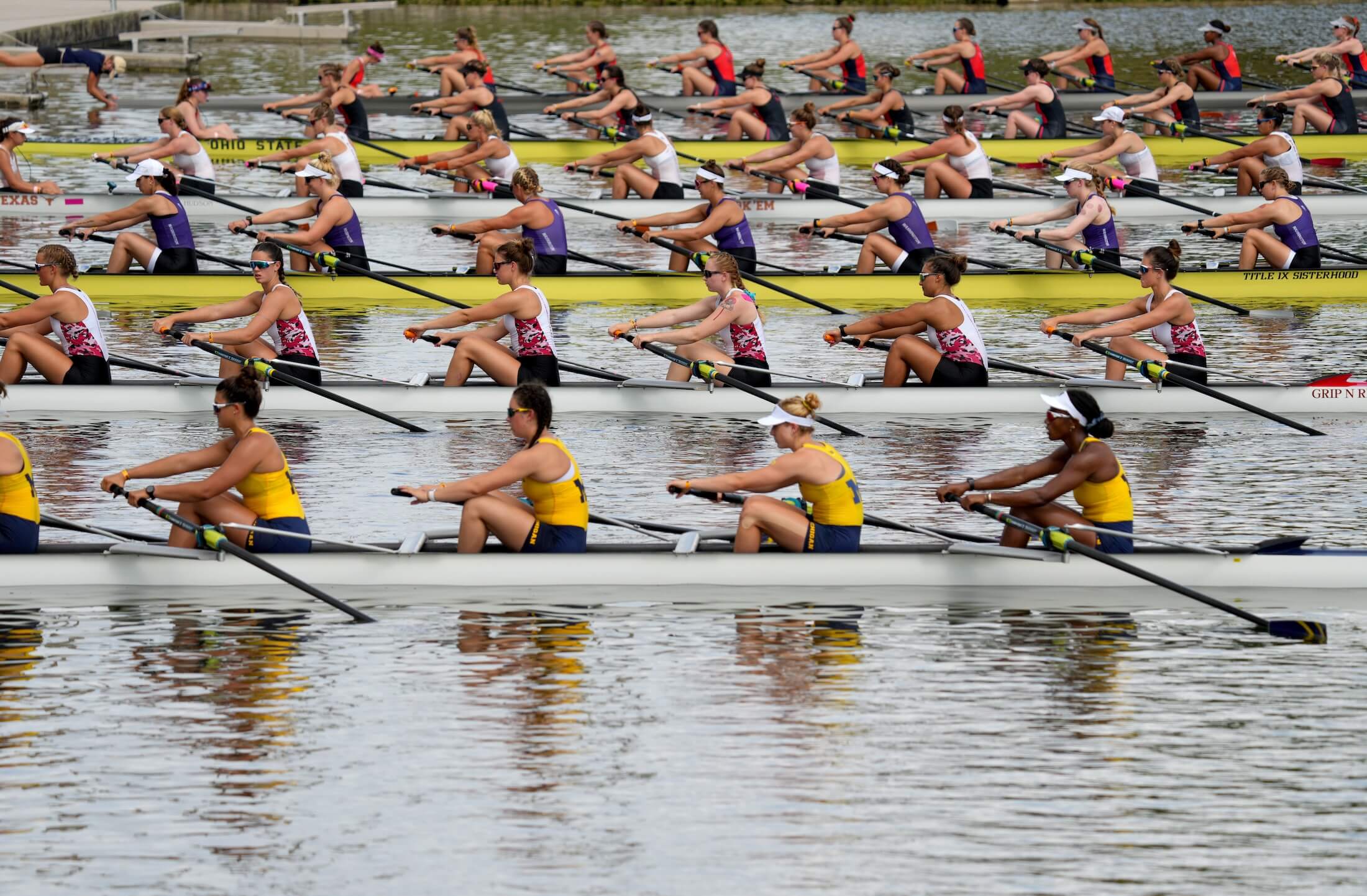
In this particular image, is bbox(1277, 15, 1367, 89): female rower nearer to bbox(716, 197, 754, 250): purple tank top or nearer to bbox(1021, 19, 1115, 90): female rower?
bbox(1021, 19, 1115, 90): female rower

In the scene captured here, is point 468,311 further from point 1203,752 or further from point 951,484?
point 1203,752

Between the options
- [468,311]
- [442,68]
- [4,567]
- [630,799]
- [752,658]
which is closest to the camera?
[630,799]

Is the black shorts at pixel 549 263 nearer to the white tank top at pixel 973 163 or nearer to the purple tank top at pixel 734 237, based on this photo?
the purple tank top at pixel 734 237

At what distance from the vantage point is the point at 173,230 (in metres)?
20.3

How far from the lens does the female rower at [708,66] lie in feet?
107

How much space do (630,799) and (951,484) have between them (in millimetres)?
3653

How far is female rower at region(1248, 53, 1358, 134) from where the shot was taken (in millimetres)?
28469

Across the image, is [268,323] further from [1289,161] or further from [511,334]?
[1289,161]

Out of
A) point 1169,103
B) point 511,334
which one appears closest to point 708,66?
point 1169,103

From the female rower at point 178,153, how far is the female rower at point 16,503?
12.9m

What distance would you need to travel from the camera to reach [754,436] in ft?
53.6

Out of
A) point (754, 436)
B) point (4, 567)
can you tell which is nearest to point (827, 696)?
point (4, 567)

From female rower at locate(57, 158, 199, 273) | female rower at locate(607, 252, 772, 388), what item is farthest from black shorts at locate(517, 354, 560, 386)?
female rower at locate(57, 158, 199, 273)

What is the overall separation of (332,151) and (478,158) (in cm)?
176
